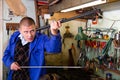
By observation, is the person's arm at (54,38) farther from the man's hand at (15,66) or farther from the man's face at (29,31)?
the man's hand at (15,66)

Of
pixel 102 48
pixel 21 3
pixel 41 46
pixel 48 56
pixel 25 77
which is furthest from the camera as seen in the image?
pixel 48 56

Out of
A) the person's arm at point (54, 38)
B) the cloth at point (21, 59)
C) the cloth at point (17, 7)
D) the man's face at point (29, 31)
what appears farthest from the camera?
the cloth at point (17, 7)

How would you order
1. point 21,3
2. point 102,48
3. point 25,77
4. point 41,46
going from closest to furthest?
point 41,46
point 25,77
point 102,48
point 21,3

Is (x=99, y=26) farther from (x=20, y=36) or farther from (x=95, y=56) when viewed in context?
(x=20, y=36)

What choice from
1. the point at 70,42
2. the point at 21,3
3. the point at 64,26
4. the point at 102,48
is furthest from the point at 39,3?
the point at 102,48

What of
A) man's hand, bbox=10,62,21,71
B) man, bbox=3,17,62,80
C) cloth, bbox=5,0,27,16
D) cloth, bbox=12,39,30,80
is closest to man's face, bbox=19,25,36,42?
man, bbox=3,17,62,80

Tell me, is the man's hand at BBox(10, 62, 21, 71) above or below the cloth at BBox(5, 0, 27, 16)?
below

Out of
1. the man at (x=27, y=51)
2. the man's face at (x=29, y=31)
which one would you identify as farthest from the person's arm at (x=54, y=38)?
the man's face at (x=29, y=31)

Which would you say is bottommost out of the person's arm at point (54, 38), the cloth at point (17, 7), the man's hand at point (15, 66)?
the man's hand at point (15, 66)

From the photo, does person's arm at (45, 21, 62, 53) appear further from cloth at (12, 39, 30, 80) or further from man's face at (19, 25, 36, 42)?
cloth at (12, 39, 30, 80)

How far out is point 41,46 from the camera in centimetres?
172

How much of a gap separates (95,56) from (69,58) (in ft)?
1.69

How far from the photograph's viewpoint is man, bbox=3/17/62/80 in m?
1.71

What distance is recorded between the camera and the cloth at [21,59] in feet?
5.96
